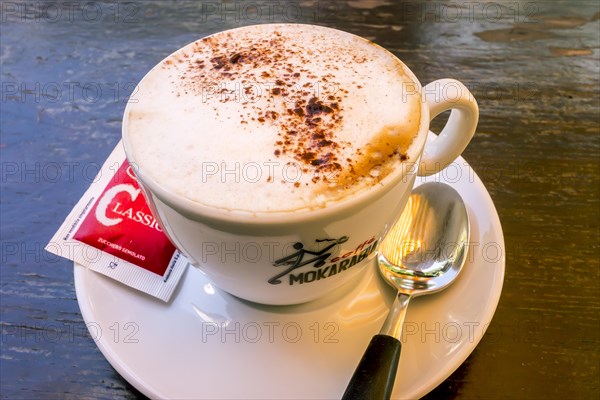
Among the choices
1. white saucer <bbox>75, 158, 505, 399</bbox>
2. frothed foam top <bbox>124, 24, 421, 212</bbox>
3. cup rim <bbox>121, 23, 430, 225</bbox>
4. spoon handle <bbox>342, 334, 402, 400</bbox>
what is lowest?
white saucer <bbox>75, 158, 505, 399</bbox>

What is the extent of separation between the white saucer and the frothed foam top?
0.28m

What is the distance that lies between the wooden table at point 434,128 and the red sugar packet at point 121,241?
10 cm

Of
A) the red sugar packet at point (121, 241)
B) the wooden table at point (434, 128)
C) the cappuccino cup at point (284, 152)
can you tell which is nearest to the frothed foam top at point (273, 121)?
the cappuccino cup at point (284, 152)

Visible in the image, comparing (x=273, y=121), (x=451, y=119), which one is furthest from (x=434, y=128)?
(x=273, y=121)

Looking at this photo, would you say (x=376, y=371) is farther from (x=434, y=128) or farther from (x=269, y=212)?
(x=434, y=128)

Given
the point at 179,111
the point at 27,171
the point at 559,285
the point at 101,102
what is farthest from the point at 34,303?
the point at 559,285

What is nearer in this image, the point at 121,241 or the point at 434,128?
the point at 121,241

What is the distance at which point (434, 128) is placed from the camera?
1.20 metres

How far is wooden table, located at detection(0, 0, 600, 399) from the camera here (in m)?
0.82

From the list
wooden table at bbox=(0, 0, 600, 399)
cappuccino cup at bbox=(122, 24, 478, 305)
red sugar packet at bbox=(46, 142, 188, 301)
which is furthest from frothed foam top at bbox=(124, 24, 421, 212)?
wooden table at bbox=(0, 0, 600, 399)

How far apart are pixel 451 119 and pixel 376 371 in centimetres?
43

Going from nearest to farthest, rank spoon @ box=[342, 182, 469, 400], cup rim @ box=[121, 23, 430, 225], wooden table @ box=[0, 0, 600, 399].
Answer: cup rim @ box=[121, 23, 430, 225] < spoon @ box=[342, 182, 469, 400] < wooden table @ box=[0, 0, 600, 399]

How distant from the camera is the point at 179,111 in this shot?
0.73m

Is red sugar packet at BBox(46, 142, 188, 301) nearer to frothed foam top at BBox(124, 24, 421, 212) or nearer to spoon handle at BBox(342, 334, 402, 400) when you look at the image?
frothed foam top at BBox(124, 24, 421, 212)
